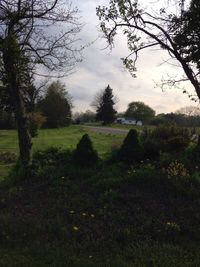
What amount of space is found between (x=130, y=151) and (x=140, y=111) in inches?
3323

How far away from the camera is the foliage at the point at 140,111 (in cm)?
9578

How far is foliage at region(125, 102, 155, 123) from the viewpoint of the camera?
314 ft

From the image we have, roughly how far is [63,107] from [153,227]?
6238 cm

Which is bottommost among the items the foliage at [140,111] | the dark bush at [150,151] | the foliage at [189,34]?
the dark bush at [150,151]

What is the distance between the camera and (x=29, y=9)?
15.1 meters

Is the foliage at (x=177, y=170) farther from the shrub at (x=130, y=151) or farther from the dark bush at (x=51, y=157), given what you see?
the dark bush at (x=51, y=157)

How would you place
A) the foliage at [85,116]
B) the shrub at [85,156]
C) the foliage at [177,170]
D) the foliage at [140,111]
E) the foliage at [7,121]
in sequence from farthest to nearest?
the foliage at [85,116], the foliage at [140,111], the foliage at [7,121], the shrub at [85,156], the foliage at [177,170]

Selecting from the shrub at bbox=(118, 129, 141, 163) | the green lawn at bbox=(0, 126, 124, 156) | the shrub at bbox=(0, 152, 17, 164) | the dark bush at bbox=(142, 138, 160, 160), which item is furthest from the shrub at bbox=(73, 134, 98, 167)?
the shrub at bbox=(0, 152, 17, 164)

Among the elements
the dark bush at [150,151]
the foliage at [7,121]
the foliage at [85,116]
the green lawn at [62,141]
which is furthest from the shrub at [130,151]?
the foliage at [85,116]

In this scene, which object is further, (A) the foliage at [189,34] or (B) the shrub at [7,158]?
(B) the shrub at [7,158]

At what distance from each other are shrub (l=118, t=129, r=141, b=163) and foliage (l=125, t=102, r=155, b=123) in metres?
81.6

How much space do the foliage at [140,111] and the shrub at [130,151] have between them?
81.6 meters

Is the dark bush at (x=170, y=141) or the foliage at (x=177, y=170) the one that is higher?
the dark bush at (x=170, y=141)

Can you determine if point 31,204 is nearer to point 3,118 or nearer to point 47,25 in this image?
point 47,25
